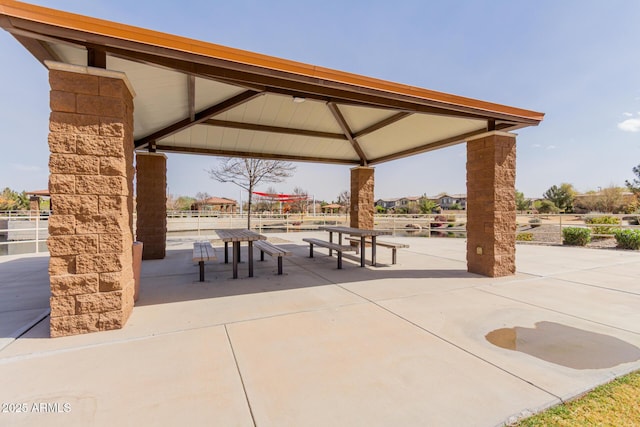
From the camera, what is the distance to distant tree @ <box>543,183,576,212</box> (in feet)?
123

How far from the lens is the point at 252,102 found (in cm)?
544

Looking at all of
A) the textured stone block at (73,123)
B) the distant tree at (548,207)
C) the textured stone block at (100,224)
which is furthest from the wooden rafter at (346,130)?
the distant tree at (548,207)

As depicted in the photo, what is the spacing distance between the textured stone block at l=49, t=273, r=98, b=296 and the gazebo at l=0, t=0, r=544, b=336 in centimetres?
1

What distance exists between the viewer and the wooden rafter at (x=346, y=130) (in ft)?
19.9

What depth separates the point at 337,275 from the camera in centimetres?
545

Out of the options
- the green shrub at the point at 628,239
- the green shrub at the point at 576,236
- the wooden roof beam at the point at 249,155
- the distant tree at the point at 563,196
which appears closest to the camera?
the wooden roof beam at the point at 249,155

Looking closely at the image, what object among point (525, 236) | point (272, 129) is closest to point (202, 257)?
point (272, 129)

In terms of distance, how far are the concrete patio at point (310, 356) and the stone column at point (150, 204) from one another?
2.61 meters

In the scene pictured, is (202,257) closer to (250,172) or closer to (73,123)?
(73,123)

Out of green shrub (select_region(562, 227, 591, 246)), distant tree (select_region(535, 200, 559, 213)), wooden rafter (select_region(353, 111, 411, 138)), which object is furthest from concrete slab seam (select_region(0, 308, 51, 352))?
distant tree (select_region(535, 200, 559, 213))

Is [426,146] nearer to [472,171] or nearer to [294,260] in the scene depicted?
[472,171]

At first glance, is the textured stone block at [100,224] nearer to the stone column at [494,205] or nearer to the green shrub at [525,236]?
the stone column at [494,205]

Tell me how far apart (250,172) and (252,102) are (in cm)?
816

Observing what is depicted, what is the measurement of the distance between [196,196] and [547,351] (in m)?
57.8
